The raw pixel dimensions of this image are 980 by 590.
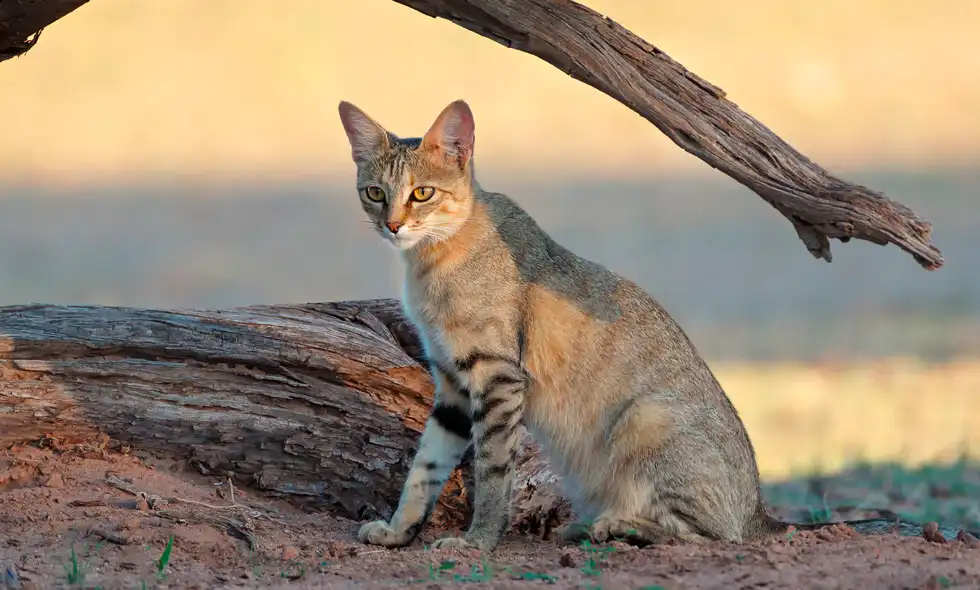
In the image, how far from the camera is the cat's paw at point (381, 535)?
17.3ft

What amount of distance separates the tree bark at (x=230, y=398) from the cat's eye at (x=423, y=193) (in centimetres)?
80

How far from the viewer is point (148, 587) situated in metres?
4.34

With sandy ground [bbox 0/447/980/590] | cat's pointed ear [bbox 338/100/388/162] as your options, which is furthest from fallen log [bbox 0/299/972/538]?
cat's pointed ear [bbox 338/100/388/162]

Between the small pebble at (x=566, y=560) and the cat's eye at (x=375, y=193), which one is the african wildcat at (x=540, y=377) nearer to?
the cat's eye at (x=375, y=193)

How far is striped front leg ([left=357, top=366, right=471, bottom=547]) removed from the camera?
17.8 feet

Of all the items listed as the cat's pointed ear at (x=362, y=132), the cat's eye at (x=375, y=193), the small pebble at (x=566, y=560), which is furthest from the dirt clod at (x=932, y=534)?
the cat's pointed ear at (x=362, y=132)

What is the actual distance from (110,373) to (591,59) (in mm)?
2608

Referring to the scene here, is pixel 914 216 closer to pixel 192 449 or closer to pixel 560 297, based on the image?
pixel 560 297

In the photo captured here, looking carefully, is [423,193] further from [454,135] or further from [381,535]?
[381,535]

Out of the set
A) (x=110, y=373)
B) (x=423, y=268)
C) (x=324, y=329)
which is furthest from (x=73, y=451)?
(x=423, y=268)

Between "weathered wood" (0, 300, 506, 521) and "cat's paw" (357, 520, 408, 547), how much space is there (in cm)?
43

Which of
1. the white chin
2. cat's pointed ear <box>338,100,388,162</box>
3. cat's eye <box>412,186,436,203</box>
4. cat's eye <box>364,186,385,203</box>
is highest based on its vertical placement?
cat's pointed ear <box>338,100,388,162</box>

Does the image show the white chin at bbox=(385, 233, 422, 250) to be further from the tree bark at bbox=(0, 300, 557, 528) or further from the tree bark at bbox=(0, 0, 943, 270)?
the tree bark at bbox=(0, 0, 943, 270)

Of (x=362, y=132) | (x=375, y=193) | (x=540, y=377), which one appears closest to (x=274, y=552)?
(x=540, y=377)
